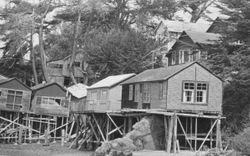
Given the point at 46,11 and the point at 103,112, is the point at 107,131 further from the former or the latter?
the point at 46,11

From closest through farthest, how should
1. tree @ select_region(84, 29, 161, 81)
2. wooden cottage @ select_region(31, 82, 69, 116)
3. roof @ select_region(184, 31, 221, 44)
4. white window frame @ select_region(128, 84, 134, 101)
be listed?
white window frame @ select_region(128, 84, 134, 101), roof @ select_region(184, 31, 221, 44), wooden cottage @ select_region(31, 82, 69, 116), tree @ select_region(84, 29, 161, 81)

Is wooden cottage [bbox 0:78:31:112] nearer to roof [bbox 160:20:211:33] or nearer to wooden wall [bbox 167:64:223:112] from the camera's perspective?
roof [bbox 160:20:211:33]

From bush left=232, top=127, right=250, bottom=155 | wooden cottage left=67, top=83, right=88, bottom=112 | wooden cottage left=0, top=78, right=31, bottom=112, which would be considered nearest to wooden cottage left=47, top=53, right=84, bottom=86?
wooden cottage left=67, top=83, right=88, bottom=112

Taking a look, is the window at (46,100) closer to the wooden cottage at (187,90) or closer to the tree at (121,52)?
the tree at (121,52)

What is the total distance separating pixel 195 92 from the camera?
39.1m

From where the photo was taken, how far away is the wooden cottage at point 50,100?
5616 cm

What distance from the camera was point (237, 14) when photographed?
41.9m

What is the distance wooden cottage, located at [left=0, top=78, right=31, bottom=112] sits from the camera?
5419 centimetres

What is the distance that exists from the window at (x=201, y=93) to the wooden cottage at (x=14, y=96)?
22.6m

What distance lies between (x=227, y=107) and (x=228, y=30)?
20.6 ft

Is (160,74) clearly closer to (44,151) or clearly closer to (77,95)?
(44,151)

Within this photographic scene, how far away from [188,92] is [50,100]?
865 inches

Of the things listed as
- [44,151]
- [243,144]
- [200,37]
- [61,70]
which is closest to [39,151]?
[44,151]

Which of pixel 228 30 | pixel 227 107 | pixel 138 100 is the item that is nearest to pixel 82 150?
pixel 138 100
